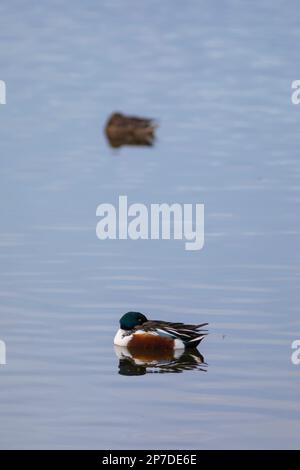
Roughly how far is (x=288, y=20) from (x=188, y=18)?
11.4 feet

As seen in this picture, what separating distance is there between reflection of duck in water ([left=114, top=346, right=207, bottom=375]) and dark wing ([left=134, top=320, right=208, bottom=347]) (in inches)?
3.6

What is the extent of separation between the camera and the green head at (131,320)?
1485 cm

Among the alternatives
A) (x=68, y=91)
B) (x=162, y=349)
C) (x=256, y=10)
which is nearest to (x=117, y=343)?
(x=162, y=349)

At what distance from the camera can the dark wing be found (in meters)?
14.5

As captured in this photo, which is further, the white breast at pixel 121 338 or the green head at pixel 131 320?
the green head at pixel 131 320

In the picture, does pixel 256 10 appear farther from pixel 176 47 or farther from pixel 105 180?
pixel 105 180

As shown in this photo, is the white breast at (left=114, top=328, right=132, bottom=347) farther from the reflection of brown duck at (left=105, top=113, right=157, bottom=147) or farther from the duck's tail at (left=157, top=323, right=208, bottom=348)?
the reflection of brown duck at (left=105, top=113, right=157, bottom=147)

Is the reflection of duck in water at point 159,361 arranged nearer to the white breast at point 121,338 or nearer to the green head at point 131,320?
the white breast at point 121,338

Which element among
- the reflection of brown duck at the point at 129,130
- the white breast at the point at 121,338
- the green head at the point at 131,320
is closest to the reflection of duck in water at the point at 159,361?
the white breast at the point at 121,338
